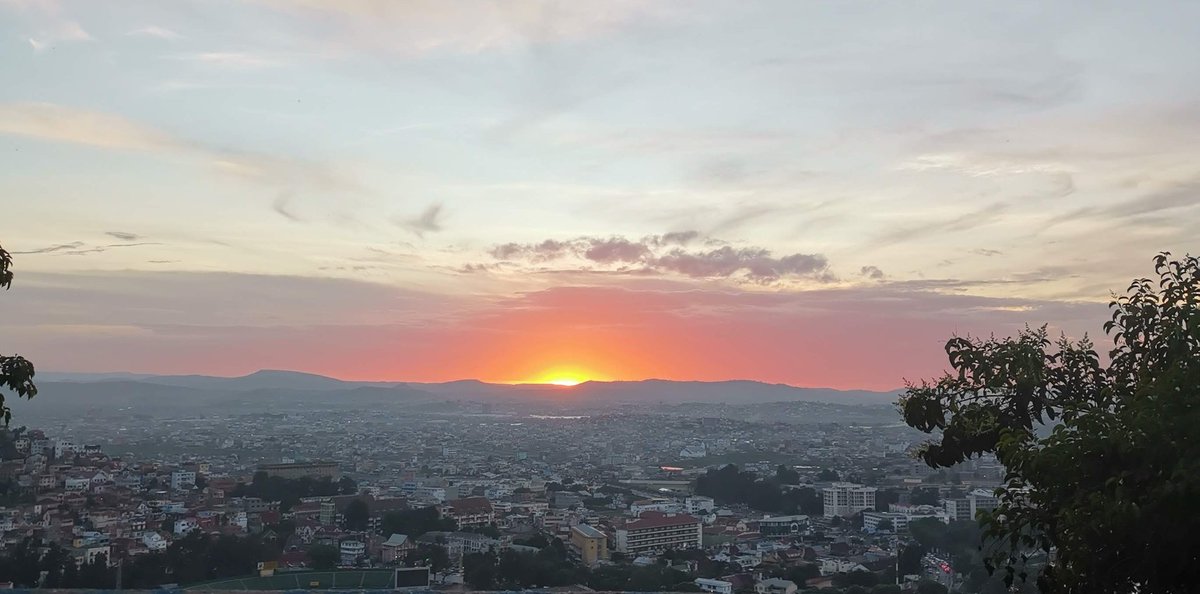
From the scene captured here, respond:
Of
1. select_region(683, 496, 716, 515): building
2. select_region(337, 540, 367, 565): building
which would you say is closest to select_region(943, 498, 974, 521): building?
select_region(683, 496, 716, 515): building

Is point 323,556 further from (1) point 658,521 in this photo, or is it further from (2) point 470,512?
(2) point 470,512

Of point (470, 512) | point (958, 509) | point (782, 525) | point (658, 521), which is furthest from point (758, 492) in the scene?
point (658, 521)

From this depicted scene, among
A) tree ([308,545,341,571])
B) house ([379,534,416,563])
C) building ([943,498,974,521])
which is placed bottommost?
house ([379,534,416,563])

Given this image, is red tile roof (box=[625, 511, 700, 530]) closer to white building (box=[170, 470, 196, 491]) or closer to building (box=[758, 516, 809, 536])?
building (box=[758, 516, 809, 536])

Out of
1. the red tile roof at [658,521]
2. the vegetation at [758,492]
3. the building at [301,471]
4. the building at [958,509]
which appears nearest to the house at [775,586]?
the red tile roof at [658,521]

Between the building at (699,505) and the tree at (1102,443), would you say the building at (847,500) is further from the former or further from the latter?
the tree at (1102,443)

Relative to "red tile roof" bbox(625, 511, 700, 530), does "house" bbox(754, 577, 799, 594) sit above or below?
above
